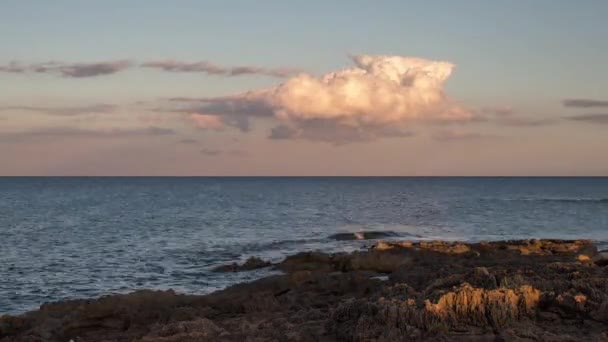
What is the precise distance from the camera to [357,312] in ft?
51.1

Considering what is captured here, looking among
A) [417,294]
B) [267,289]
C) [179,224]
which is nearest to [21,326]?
[267,289]

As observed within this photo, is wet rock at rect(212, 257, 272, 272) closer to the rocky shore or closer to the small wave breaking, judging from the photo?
the rocky shore

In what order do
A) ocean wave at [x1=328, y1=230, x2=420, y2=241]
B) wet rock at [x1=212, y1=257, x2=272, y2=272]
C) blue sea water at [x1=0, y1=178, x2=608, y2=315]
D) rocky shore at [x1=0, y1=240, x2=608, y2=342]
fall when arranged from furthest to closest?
ocean wave at [x1=328, y1=230, x2=420, y2=241] → wet rock at [x1=212, y1=257, x2=272, y2=272] → blue sea water at [x1=0, y1=178, x2=608, y2=315] → rocky shore at [x1=0, y1=240, x2=608, y2=342]

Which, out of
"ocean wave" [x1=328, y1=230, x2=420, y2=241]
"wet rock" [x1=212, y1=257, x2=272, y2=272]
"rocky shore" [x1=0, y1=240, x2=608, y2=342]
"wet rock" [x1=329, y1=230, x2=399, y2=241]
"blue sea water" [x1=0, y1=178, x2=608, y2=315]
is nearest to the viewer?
"rocky shore" [x1=0, y1=240, x2=608, y2=342]

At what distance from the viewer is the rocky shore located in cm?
1448

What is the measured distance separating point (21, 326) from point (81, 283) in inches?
595

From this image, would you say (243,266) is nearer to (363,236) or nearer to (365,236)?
(363,236)

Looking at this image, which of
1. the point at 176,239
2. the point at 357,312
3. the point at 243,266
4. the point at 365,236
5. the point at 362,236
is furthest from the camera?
the point at 176,239

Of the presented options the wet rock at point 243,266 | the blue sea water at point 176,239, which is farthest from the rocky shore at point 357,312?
the wet rock at point 243,266

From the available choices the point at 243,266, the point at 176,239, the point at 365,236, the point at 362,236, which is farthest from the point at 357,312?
the point at 176,239

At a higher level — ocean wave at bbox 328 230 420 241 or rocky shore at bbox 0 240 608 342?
rocky shore at bbox 0 240 608 342

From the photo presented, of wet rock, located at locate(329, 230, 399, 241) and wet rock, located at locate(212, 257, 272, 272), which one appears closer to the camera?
wet rock, located at locate(212, 257, 272, 272)

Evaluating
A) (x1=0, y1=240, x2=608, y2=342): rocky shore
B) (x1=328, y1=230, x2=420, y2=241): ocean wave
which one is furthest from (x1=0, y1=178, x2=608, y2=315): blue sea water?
(x1=0, y1=240, x2=608, y2=342): rocky shore

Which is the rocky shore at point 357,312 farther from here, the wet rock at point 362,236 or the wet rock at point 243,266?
the wet rock at point 362,236
